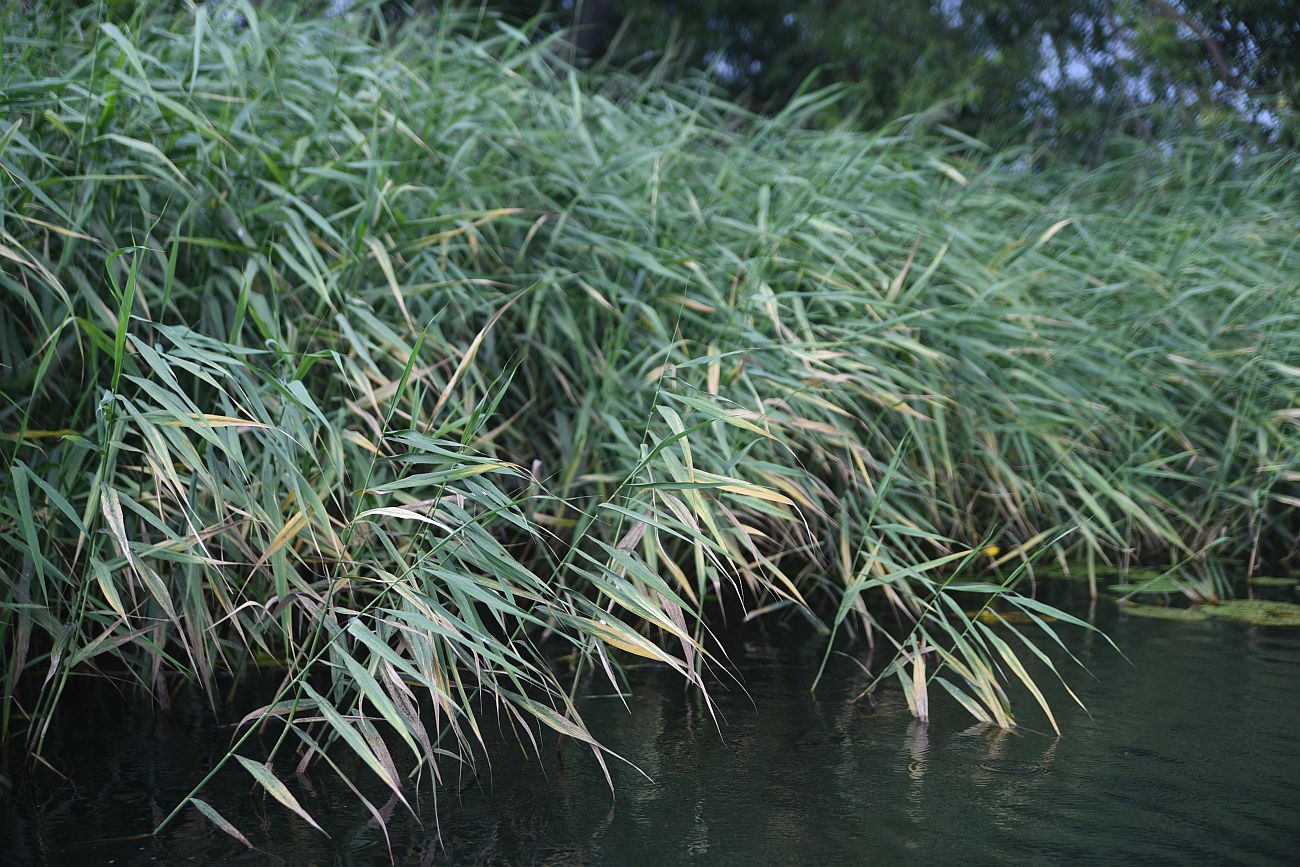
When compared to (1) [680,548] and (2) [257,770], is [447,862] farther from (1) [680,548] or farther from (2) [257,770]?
(1) [680,548]

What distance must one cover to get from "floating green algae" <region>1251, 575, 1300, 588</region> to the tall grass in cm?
14

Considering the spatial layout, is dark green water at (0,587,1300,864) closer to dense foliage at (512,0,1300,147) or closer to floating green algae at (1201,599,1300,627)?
floating green algae at (1201,599,1300,627)

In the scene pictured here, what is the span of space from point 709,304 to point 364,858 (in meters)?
1.96

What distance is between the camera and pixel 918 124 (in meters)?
5.04

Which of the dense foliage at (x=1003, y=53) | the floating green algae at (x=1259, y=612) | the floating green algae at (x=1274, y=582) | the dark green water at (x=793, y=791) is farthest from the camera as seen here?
the dense foliage at (x=1003, y=53)

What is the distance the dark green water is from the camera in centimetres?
187

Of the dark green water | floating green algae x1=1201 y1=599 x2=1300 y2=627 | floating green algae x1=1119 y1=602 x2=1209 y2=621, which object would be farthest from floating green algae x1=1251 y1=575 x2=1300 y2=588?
the dark green water

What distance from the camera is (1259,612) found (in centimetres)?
335

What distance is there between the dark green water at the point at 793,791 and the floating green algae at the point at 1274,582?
3.76 ft

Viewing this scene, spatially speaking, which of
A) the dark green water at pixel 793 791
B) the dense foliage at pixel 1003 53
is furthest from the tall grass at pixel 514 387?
the dense foliage at pixel 1003 53

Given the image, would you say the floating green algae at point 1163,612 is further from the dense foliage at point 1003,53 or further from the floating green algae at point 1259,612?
the dense foliage at point 1003,53

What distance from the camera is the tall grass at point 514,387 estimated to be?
7.36 ft

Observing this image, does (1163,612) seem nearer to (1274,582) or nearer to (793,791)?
(1274,582)

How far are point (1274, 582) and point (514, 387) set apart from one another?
7.97 ft
